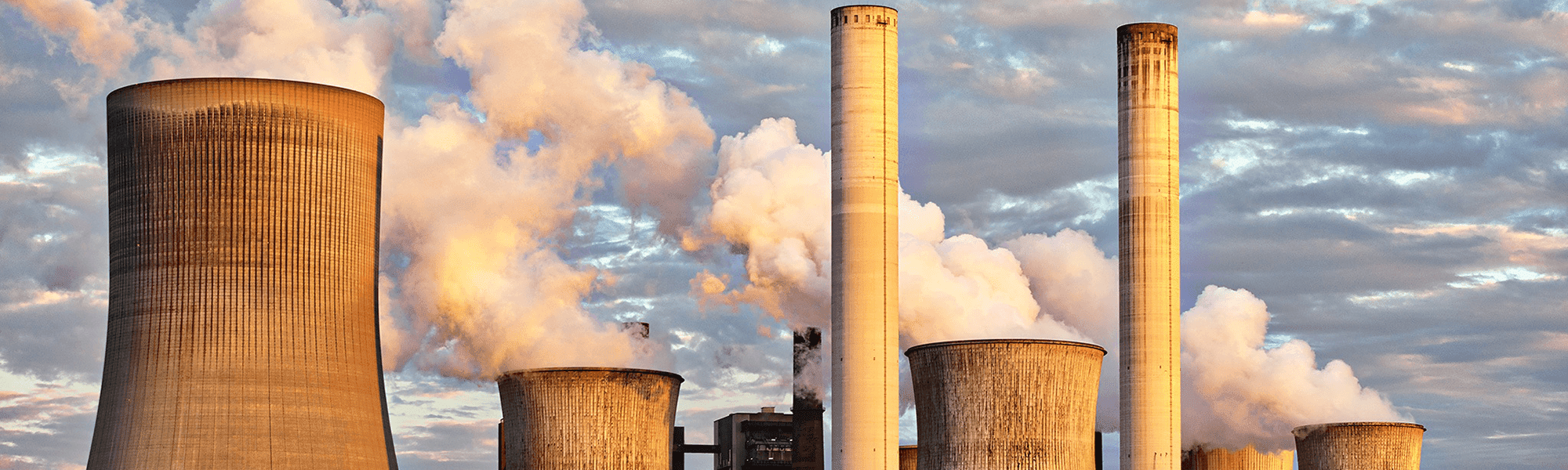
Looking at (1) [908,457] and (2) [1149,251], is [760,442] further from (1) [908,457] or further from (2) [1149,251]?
(2) [1149,251]

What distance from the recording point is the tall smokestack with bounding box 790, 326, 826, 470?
6331 cm

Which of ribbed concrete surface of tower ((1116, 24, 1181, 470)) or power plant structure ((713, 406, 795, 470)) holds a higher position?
ribbed concrete surface of tower ((1116, 24, 1181, 470))

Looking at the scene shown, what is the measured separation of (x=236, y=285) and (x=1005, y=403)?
18957 millimetres

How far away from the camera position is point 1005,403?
51.3m

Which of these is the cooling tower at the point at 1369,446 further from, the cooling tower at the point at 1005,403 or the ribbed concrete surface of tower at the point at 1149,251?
the cooling tower at the point at 1005,403

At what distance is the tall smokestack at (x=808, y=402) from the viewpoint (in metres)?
63.3

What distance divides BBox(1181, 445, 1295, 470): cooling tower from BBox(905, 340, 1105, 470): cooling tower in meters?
11.1

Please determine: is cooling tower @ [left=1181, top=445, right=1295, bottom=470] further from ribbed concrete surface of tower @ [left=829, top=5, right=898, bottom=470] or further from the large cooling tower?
ribbed concrete surface of tower @ [left=829, top=5, right=898, bottom=470]

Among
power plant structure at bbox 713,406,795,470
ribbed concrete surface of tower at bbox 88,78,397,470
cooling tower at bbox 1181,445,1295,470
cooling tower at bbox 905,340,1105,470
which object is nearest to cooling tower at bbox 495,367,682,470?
ribbed concrete surface of tower at bbox 88,78,397,470

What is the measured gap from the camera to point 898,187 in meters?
53.8

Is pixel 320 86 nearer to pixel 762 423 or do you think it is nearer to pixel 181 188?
pixel 181 188

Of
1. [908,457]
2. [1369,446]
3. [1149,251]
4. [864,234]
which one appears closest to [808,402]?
[908,457]

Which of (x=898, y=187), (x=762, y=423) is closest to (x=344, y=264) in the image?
(x=898, y=187)

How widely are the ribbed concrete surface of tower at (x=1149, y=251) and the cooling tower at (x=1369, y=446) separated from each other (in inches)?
278
